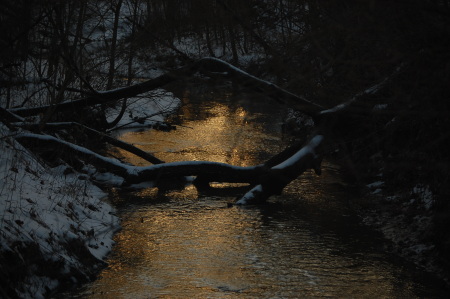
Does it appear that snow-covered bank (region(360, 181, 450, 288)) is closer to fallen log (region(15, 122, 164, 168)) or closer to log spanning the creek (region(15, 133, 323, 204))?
log spanning the creek (region(15, 133, 323, 204))

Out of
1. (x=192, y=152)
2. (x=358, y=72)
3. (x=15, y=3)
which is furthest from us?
(x=192, y=152)

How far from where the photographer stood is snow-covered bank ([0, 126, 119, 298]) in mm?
6453

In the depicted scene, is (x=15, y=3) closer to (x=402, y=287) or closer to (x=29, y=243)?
(x=29, y=243)

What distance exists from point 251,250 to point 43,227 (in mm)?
2913

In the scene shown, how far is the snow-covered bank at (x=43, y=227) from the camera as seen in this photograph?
6453mm

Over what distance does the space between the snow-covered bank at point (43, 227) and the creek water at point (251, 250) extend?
1.00 ft

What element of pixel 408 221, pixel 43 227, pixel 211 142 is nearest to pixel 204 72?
pixel 211 142

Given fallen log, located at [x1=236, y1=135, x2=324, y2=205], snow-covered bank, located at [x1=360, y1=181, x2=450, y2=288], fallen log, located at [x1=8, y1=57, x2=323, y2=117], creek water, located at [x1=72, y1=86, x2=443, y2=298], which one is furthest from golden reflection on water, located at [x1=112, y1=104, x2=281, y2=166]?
snow-covered bank, located at [x1=360, y1=181, x2=450, y2=288]

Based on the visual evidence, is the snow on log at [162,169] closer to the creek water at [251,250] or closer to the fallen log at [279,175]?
the creek water at [251,250]

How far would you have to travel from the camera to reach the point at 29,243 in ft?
22.2

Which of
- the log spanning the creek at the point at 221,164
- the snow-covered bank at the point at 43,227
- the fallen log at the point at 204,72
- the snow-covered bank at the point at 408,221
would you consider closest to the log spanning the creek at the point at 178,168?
the log spanning the creek at the point at 221,164

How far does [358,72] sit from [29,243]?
5902 mm

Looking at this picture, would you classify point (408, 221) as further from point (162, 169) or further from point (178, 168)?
point (162, 169)

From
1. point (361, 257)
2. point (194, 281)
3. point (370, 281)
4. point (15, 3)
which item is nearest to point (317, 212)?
point (361, 257)
